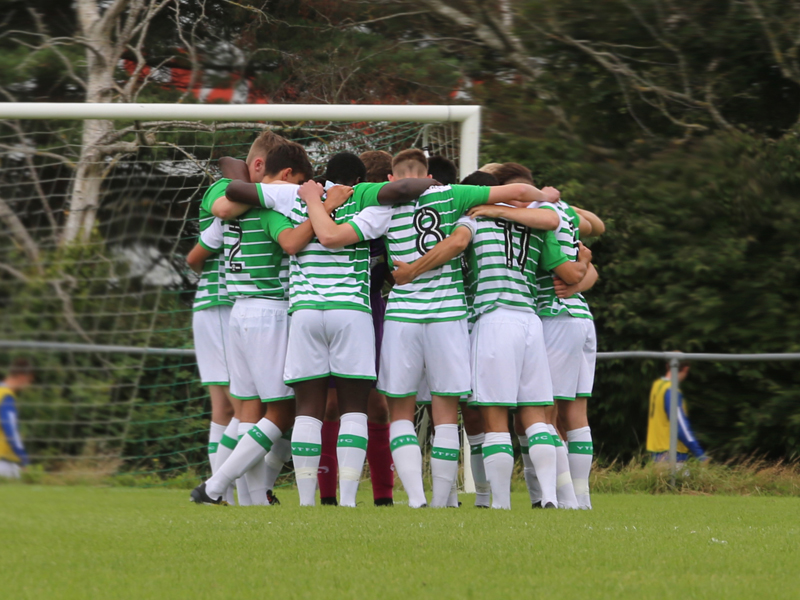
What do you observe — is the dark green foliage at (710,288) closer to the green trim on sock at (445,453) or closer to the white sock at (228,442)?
the green trim on sock at (445,453)

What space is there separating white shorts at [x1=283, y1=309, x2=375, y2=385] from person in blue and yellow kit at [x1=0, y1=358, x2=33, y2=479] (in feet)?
10.7

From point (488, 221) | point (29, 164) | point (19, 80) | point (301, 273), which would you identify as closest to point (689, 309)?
point (488, 221)

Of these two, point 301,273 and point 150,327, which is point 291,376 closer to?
point 301,273

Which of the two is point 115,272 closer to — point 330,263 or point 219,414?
point 219,414

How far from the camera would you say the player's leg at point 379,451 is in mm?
5633

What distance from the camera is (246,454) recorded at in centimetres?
517

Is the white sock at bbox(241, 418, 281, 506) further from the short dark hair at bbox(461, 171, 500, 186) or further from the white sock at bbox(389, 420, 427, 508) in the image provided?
the short dark hair at bbox(461, 171, 500, 186)

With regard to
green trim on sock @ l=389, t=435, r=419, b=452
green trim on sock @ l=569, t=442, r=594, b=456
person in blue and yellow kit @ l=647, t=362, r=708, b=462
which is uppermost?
green trim on sock @ l=389, t=435, r=419, b=452

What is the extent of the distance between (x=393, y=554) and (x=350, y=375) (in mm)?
1735

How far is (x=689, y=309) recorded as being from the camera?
31.9 feet

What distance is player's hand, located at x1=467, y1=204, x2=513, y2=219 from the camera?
210 inches

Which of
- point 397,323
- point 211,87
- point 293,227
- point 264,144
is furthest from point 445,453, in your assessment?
point 211,87

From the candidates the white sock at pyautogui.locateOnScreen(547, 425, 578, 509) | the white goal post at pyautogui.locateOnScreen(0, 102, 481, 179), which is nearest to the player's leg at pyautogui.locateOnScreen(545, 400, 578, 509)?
the white sock at pyautogui.locateOnScreen(547, 425, 578, 509)

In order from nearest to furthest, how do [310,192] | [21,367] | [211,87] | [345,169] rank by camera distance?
1. [310,192]
2. [345,169]
3. [21,367]
4. [211,87]
